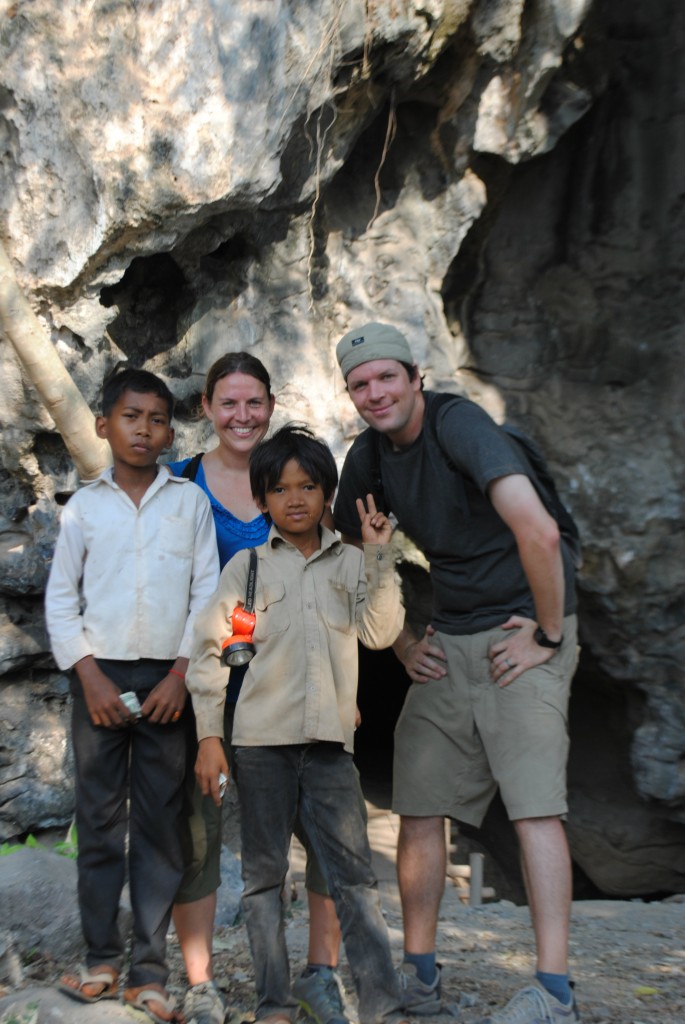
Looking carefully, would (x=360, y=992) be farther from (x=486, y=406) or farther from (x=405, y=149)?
(x=405, y=149)

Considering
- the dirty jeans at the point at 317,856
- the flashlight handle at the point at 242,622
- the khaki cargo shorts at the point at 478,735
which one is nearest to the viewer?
the dirty jeans at the point at 317,856

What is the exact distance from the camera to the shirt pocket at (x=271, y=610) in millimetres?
2713

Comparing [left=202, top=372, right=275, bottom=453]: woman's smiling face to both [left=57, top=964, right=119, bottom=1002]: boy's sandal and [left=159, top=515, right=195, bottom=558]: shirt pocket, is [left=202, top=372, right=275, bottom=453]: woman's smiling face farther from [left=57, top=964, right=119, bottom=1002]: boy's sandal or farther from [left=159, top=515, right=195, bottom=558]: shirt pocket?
[left=57, top=964, right=119, bottom=1002]: boy's sandal

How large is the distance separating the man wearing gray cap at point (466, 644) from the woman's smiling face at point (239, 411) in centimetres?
31

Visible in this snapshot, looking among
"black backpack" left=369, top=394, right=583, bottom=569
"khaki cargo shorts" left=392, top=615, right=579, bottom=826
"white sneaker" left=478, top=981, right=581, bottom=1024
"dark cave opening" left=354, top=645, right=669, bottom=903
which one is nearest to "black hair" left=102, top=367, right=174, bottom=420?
"black backpack" left=369, top=394, right=583, bottom=569

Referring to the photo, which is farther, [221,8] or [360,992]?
[221,8]

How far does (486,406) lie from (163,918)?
12.9 ft

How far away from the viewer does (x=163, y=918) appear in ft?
9.21

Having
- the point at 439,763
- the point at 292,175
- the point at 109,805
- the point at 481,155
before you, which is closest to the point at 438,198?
the point at 481,155

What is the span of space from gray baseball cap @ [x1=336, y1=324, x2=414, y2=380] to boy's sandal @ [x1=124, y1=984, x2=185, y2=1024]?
1813 millimetres

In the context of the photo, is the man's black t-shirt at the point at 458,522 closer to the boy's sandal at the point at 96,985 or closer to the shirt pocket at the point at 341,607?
the shirt pocket at the point at 341,607

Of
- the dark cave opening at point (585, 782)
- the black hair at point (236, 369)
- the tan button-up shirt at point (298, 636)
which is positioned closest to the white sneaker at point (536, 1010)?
the tan button-up shirt at point (298, 636)

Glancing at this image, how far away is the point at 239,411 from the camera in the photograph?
3.14m

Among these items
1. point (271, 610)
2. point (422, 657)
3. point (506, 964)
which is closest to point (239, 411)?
point (271, 610)
